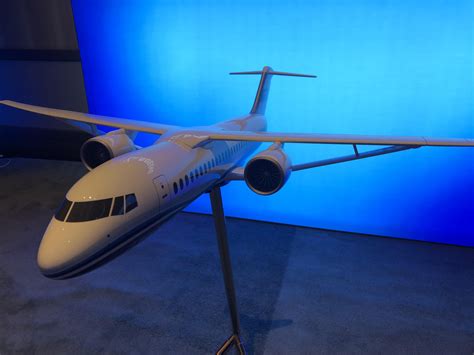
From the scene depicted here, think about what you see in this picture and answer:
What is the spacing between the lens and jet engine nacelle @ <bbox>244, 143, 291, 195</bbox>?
19.9 feet

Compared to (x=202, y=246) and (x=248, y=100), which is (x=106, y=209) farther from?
(x=248, y=100)

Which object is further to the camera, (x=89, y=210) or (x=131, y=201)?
(x=131, y=201)

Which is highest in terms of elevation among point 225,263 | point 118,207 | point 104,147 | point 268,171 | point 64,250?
point 104,147

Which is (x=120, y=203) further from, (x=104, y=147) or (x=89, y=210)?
(x=104, y=147)

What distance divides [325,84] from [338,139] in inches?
191

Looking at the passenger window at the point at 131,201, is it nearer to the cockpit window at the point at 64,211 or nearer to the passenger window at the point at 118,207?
the passenger window at the point at 118,207

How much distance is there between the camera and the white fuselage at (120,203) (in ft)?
14.4

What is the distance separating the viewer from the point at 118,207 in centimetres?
479

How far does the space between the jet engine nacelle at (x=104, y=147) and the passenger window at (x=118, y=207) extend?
238 centimetres

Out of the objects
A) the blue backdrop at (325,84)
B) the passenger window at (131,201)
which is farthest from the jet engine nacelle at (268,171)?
the blue backdrop at (325,84)

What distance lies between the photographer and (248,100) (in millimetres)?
11422

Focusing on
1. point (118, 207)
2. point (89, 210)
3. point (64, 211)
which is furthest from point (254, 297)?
point (64, 211)

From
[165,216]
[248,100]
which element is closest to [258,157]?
[165,216]

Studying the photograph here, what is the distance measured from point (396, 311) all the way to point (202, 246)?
6.12 meters
